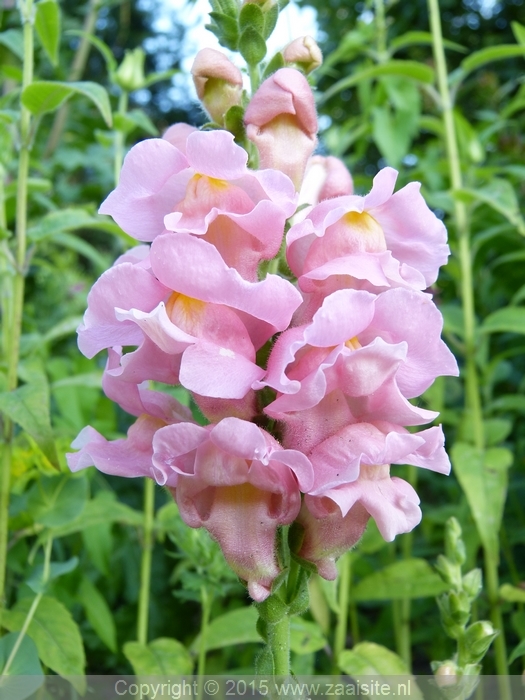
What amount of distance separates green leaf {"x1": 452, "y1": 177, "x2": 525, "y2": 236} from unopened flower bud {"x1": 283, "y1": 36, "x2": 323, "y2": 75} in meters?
0.50

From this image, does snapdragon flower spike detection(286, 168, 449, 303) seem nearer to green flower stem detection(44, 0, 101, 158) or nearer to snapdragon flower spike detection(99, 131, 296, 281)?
snapdragon flower spike detection(99, 131, 296, 281)

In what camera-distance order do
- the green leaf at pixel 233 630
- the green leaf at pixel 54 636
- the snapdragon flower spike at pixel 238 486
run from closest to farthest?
the snapdragon flower spike at pixel 238 486
the green leaf at pixel 54 636
the green leaf at pixel 233 630

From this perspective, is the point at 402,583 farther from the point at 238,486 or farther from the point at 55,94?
the point at 55,94

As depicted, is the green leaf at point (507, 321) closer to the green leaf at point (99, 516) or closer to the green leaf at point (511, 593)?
the green leaf at point (511, 593)

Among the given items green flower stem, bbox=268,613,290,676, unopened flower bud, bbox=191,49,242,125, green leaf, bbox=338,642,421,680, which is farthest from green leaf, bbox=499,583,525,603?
unopened flower bud, bbox=191,49,242,125

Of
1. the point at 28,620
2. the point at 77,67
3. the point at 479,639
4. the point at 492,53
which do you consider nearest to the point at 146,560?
the point at 28,620

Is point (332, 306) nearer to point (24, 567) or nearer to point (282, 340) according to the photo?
point (282, 340)

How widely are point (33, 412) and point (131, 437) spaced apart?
177mm

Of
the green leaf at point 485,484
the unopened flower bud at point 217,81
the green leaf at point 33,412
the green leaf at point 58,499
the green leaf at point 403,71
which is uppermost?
the unopened flower bud at point 217,81

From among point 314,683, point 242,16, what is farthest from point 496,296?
point 242,16

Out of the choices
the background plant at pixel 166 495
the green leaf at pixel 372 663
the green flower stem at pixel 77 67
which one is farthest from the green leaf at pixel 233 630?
the green flower stem at pixel 77 67

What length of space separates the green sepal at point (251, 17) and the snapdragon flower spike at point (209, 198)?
13cm

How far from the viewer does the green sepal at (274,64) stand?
0.57 metres

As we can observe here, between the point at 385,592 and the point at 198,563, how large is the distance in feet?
0.89
